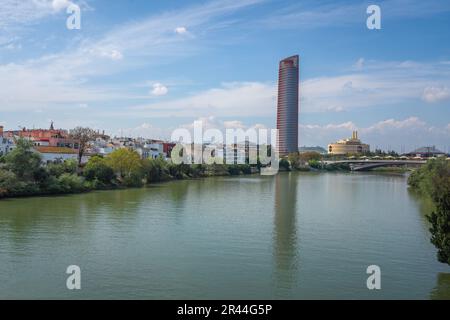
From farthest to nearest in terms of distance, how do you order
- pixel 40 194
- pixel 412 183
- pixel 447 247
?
1. pixel 412 183
2. pixel 40 194
3. pixel 447 247

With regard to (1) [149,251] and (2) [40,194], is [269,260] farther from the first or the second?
(2) [40,194]

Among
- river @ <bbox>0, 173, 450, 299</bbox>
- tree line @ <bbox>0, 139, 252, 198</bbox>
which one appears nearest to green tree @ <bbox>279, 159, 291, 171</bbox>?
tree line @ <bbox>0, 139, 252, 198</bbox>

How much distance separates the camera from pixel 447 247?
642cm

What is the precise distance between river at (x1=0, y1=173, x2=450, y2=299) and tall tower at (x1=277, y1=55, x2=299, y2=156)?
5261cm

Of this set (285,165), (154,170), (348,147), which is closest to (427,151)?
(348,147)

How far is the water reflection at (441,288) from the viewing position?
5.85 meters

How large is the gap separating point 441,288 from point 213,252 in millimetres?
3381

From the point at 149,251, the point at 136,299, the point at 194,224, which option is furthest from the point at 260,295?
the point at 194,224

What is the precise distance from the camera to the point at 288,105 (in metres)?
67.3

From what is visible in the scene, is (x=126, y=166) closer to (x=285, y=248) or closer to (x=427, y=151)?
(x=285, y=248)

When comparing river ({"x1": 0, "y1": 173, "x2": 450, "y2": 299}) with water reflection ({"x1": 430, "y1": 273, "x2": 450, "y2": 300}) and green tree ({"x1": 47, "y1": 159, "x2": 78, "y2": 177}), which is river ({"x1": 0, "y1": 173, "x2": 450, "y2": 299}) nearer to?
water reflection ({"x1": 430, "y1": 273, "x2": 450, "y2": 300})

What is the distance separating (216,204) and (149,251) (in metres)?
6.65

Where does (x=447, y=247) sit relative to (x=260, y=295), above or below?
above

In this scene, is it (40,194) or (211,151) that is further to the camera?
(211,151)
